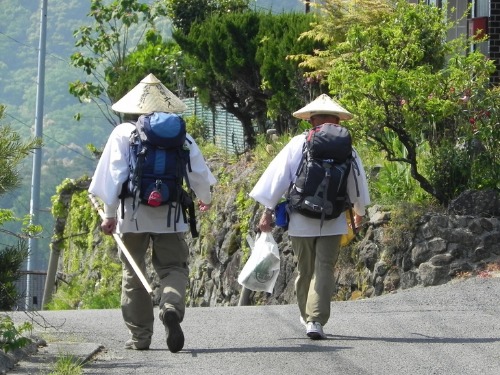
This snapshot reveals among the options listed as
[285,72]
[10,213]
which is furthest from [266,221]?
[285,72]

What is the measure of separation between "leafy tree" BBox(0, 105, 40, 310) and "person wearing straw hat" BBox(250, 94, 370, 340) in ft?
7.89

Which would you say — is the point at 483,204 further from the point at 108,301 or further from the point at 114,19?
the point at 114,19

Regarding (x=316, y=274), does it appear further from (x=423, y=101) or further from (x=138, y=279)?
(x=423, y=101)

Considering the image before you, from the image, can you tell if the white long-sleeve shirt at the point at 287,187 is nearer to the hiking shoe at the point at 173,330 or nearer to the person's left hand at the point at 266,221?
the person's left hand at the point at 266,221

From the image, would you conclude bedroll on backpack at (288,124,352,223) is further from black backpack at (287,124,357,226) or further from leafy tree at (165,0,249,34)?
leafy tree at (165,0,249,34)

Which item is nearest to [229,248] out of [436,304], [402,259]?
[402,259]

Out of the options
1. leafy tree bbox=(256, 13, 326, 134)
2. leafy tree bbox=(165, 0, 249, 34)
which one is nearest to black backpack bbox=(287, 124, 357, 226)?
leafy tree bbox=(256, 13, 326, 134)

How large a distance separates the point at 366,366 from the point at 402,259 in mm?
7082

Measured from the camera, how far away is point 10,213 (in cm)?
877

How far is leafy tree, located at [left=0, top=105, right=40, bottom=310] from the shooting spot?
8625 mm

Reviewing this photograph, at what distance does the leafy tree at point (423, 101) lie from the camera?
15.8 metres

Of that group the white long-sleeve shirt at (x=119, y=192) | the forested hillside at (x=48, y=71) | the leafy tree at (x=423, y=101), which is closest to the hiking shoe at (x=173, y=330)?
the white long-sleeve shirt at (x=119, y=192)

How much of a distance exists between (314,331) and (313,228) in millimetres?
824

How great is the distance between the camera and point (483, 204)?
16.1 metres
